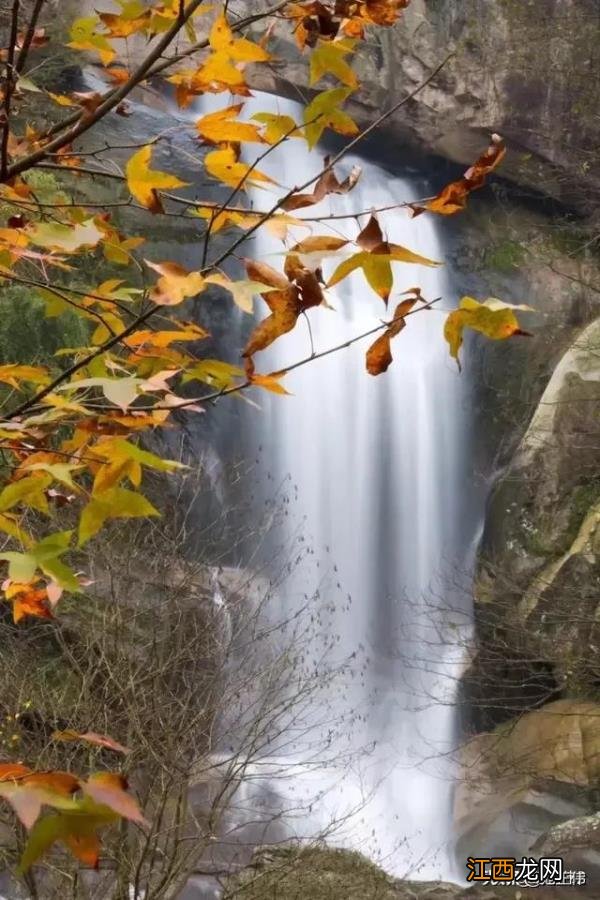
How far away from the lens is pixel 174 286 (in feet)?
3.39

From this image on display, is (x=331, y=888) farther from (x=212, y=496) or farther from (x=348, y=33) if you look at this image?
(x=348, y=33)

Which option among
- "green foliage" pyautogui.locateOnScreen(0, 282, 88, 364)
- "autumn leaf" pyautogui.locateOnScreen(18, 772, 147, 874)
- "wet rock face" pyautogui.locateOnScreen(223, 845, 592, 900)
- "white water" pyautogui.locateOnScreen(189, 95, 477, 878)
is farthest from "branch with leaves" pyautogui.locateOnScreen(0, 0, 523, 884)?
"white water" pyautogui.locateOnScreen(189, 95, 477, 878)

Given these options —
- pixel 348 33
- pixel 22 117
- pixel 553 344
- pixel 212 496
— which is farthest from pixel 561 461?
pixel 348 33

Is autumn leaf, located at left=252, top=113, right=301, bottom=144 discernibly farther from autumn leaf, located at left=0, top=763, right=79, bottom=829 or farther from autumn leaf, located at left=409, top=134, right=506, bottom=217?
autumn leaf, located at left=0, top=763, right=79, bottom=829

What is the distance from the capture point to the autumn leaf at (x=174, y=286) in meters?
1.00

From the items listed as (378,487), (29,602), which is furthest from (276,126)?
(378,487)

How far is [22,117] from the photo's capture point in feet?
37.7

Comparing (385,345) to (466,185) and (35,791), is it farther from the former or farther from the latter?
(35,791)

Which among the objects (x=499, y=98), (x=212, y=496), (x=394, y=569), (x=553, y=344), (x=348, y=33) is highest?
(x=499, y=98)

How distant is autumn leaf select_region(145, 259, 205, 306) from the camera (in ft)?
3.30

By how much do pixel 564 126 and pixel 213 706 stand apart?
1167 centimetres

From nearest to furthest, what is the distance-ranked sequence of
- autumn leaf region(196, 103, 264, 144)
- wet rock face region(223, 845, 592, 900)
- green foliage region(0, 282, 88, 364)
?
autumn leaf region(196, 103, 264, 144), wet rock face region(223, 845, 592, 900), green foliage region(0, 282, 88, 364)

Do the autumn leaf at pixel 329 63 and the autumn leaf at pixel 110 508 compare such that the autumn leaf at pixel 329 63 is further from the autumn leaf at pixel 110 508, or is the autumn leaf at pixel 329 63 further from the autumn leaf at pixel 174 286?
the autumn leaf at pixel 110 508

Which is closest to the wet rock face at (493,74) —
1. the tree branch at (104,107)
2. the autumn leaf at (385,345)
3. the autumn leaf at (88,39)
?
the autumn leaf at (88,39)
